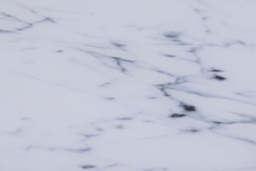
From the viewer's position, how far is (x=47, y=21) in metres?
0.78

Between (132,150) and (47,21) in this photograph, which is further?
(47,21)

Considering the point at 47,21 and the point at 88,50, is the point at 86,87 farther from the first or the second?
the point at 47,21

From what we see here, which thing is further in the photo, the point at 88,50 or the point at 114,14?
the point at 114,14

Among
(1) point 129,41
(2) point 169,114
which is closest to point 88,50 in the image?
(1) point 129,41

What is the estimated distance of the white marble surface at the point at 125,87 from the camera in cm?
50

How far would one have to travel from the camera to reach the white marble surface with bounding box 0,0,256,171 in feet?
1.65

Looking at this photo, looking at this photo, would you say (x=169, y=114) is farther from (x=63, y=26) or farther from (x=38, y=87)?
(x=63, y=26)

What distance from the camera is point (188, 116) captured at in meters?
0.56

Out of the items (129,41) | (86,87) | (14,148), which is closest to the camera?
(14,148)

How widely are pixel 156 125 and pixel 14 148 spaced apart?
0.17 meters

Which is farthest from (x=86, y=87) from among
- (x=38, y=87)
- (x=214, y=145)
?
(x=214, y=145)

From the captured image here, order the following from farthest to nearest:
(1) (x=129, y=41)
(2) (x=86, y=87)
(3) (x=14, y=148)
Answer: (1) (x=129, y=41) → (2) (x=86, y=87) → (3) (x=14, y=148)

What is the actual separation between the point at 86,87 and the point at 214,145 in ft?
0.62

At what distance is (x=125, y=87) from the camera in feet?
2.00
